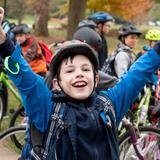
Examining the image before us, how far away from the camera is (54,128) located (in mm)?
2617

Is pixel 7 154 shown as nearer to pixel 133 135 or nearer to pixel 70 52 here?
pixel 133 135

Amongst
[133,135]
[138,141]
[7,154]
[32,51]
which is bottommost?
[7,154]

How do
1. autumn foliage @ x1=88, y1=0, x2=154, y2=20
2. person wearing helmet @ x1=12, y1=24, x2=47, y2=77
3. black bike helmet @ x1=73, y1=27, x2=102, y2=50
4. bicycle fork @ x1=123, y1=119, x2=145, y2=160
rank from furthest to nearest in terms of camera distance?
1. autumn foliage @ x1=88, y1=0, x2=154, y2=20
2. person wearing helmet @ x1=12, y1=24, x2=47, y2=77
3. bicycle fork @ x1=123, y1=119, x2=145, y2=160
4. black bike helmet @ x1=73, y1=27, x2=102, y2=50

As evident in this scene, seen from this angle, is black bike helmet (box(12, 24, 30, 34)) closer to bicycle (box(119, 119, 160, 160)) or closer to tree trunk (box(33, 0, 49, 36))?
bicycle (box(119, 119, 160, 160))

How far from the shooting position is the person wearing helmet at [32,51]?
266 inches

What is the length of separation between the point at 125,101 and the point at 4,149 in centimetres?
323

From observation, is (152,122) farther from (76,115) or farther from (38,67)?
(76,115)

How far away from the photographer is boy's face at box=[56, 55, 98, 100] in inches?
104

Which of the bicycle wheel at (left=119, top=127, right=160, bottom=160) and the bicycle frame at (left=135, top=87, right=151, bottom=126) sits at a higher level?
the bicycle frame at (left=135, top=87, right=151, bottom=126)

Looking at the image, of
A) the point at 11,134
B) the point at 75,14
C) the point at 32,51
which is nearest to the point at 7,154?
the point at 11,134

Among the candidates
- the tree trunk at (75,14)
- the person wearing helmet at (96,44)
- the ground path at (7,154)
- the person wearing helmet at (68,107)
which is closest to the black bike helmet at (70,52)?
the person wearing helmet at (68,107)

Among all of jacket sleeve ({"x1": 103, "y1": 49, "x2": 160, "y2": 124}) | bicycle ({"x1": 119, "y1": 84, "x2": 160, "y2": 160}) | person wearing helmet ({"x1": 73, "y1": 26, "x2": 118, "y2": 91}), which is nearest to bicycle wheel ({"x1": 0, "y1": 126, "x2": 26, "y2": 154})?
bicycle ({"x1": 119, "y1": 84, "x2": 160, "y2": 160})

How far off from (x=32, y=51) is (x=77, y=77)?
4.19m

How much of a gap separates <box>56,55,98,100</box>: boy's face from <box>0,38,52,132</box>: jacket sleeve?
128mm
